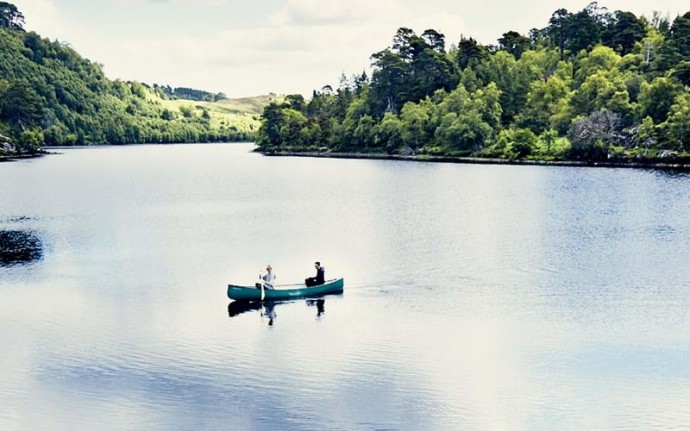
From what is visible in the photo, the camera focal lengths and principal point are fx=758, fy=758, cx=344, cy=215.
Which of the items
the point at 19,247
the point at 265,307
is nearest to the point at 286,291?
the point at 265,307

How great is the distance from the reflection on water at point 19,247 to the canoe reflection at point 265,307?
73.7 feet

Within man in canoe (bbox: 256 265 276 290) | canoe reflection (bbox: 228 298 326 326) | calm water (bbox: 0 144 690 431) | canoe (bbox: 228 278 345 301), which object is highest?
man in canoe (bbox: 256 265 276 290)

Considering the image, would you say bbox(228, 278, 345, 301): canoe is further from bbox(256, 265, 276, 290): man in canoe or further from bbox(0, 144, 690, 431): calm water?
bbox(0, 144, 690, 431): calm water

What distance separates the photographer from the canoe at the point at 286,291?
149 feet

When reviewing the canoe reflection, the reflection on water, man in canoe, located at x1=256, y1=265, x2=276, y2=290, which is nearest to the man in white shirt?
man in canoe, located at x1=256, y1=265, x2=276, y2=290

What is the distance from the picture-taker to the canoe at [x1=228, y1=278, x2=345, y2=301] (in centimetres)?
4553

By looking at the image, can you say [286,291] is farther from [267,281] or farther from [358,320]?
[358,320]

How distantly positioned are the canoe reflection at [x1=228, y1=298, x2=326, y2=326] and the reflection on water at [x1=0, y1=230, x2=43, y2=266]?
22.5m

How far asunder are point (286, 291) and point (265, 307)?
1765mm

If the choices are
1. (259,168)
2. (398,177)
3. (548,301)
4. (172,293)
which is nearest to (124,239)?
(172,293)

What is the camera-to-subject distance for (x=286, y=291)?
152 feet

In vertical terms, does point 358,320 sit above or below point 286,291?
below

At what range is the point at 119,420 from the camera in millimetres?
28000

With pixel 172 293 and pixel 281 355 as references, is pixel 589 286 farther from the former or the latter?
pixel 172 293
